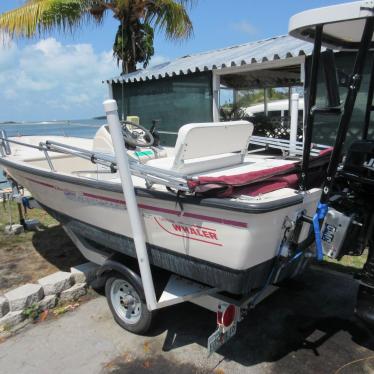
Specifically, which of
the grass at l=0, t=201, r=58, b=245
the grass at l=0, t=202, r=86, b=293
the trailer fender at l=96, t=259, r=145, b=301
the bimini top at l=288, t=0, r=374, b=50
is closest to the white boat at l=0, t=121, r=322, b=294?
the trailer fender at l=96, t=259, r=145, b=301

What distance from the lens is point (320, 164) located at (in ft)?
10.3

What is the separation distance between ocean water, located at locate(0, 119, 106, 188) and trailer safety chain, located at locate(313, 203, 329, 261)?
14.7 ft

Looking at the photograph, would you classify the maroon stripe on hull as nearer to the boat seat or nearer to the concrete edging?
the boat seat

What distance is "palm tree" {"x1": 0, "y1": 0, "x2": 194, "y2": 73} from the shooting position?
8961 mm

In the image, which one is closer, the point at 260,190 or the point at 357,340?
the point at 260,190

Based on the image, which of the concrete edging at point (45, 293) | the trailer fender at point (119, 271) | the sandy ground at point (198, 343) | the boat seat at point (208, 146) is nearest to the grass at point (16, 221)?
the concrete edging at point (45, 293)

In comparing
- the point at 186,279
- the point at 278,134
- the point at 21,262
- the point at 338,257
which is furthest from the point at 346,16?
the point at 278,134

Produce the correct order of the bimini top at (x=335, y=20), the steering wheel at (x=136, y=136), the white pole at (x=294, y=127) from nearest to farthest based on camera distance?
the bimini top at (x=335, y=20) → the white pole at (x=294, y=127) → the steering wheel at (x=136, y=136)

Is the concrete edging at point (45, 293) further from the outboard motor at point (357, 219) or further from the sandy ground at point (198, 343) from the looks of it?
the outboard motor at point (357, 219)

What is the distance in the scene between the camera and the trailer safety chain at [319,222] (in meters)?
2.63

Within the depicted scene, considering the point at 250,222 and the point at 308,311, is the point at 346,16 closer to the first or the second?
the point at 250,222

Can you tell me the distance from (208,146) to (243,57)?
5.82 metres

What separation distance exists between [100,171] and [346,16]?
2.67 metres

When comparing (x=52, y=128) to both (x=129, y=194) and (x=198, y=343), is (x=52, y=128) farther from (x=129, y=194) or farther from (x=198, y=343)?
(x=198, y=343)
